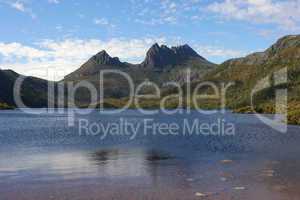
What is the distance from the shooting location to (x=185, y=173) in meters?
47.9

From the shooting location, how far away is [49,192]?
120 feet

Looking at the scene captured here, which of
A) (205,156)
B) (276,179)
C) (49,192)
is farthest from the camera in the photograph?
(205,156)

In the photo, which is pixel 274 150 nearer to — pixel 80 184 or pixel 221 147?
pixel 221 147

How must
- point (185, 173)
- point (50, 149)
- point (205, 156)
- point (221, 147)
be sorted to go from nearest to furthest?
point (185, 173) < point (205, 156) < point (50, 149) < point (221, 147)

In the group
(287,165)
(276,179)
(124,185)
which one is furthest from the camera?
(287,165)

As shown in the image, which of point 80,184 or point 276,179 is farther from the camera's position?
point 276,179

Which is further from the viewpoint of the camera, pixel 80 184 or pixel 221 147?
pixel 221 147

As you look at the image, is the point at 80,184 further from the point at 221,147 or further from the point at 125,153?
the point at 221,147

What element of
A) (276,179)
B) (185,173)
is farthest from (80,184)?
(276,179)

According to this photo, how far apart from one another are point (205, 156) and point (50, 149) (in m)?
27.4

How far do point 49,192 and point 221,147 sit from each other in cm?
4778

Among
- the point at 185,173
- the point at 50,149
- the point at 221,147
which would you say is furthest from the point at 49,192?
the point at 221,147

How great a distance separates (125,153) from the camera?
223 ft

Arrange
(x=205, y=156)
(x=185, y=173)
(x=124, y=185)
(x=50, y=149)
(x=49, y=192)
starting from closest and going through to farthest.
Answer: (x=49, y=192) < (x=124, y=185) < (x=185, y=173) < (x=205, y=156) < (x=50, y=149)
